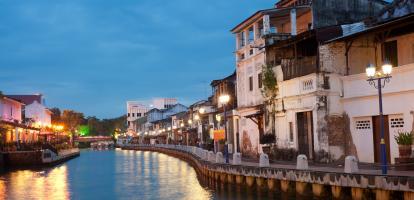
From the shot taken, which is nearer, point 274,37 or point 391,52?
point 391,52

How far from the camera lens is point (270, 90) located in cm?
4103

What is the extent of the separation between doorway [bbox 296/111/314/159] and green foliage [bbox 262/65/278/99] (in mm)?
2994

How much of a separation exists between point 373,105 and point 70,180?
1058 inches

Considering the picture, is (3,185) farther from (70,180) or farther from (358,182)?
(358,182)

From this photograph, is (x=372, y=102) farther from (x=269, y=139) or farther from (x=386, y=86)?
(x=269, y=139)

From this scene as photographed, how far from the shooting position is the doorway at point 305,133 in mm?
37841

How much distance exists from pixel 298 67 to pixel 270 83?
117 inches

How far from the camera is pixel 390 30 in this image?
1275 inches

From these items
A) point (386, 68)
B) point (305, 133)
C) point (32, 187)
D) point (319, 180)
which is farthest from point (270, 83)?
point (32, 187)

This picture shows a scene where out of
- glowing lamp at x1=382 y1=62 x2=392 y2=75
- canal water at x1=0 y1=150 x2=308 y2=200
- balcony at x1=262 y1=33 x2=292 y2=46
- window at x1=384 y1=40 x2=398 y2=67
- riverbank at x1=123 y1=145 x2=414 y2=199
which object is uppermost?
balcony at x1=262 y1=33 x2=292 y2=46

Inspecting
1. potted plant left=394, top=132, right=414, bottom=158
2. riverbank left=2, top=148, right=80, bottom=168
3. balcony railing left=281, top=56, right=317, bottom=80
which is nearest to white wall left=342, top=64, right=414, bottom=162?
balcony railing left=281, top=56, right=317, bottom=80

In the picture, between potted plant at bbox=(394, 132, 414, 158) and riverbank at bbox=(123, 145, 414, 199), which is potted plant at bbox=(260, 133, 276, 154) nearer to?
riverbank at bbox=(123, 145, 414, 199)

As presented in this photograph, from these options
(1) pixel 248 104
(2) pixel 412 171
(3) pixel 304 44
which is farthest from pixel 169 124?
(2) pixel 412 171

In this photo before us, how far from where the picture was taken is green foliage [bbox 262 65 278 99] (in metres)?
40.8
